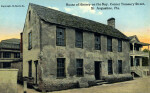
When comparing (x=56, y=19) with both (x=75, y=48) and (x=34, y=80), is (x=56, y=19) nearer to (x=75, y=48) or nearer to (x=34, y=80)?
(x=75, y=48)

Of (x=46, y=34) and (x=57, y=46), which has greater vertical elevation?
(x=46, y=34)

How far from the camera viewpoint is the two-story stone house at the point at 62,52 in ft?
43.8

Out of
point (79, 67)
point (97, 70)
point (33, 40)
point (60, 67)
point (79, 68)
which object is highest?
point (33, 40)

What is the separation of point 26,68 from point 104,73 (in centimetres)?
902

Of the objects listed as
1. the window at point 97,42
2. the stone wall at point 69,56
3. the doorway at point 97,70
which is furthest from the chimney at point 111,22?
the doorway at point 97,70

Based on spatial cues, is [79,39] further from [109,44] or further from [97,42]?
[109,44]

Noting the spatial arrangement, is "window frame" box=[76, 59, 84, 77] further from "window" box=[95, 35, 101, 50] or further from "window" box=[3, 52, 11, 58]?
"window" box=[3, 52, 11, 58]

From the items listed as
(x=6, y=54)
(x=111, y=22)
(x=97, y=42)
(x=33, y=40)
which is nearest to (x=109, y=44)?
(x=97, y=42)

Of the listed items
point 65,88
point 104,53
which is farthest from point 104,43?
point 65,88

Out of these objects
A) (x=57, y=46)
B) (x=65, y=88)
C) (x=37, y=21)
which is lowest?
(x=65, y=88)

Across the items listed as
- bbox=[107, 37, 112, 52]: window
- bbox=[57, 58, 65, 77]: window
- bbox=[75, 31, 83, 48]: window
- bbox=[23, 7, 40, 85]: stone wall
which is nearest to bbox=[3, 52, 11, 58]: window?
bbox=[23, 7, 40, 85]: stone wall

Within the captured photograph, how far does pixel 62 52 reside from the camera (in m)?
14.5

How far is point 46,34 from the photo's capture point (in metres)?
13.5

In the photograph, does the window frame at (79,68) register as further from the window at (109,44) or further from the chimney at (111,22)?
the chimney at (111,22)
